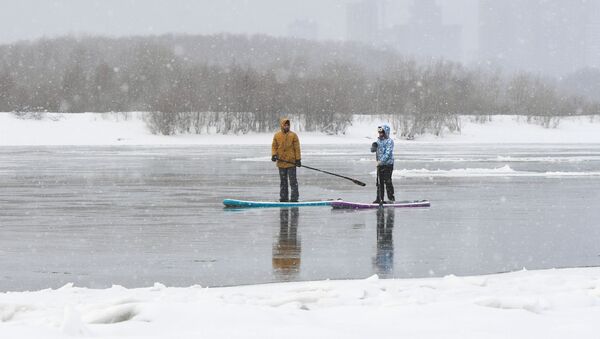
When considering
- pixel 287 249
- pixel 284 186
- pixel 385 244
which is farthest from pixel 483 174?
pixel 287 249

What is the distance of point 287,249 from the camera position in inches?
483

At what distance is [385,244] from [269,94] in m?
65.2

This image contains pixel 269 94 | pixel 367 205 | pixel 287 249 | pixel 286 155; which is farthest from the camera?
pixel 269 94

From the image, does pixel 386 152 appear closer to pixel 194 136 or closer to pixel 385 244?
pixel 385 244

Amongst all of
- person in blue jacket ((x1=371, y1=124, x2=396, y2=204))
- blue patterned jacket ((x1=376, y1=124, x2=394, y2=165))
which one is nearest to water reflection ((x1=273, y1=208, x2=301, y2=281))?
person in blue jacket ((x1=371, y1=124, x2=396, y2=204))

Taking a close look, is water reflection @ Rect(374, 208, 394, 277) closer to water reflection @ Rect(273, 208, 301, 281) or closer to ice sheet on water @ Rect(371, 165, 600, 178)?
water reflection @ Rect(273, 208, 301, 281)

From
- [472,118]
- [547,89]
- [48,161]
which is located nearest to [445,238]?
[48,161]

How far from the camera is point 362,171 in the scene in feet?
99.2

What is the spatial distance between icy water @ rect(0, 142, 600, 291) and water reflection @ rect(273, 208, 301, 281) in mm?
24

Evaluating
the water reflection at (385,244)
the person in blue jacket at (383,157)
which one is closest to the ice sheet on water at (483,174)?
the person in blue jacket at (383,157)

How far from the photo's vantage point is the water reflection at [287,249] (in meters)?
10.4

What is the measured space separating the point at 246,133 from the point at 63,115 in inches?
609

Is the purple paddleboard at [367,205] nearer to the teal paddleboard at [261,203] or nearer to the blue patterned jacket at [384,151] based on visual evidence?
the teal paddleboard at [261,203]

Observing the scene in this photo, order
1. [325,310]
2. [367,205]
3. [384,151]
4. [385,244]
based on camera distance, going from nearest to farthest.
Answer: [325,310], [385,244], [367,205], [384,151]
